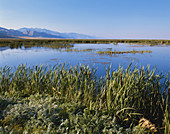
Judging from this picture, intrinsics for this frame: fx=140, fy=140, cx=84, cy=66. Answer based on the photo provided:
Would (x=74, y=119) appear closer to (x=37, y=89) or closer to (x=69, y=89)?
(x=69, y=89)

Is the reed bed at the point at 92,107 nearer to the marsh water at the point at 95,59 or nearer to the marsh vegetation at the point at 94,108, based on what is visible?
the marsh vegetation at the point at 94,108

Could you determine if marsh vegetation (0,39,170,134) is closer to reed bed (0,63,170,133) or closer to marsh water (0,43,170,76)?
reed bed (0,63,170,133)

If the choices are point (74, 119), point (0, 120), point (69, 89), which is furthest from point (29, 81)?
point (74, 119)

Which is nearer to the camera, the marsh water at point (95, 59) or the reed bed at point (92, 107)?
the reed bed at point (92, 107)

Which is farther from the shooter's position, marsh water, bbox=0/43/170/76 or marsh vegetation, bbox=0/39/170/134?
marsh water, bbox=0/43/170/76

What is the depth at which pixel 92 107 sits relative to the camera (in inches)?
205

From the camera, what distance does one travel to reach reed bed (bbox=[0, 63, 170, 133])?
12.4 ft

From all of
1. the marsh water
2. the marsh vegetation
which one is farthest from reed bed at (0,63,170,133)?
the marsh water

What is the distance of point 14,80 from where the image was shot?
23.9ft

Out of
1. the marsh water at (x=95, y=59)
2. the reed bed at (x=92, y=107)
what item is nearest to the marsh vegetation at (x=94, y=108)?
the reed bed at (x=92, y=107)

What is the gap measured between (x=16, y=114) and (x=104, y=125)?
249cm

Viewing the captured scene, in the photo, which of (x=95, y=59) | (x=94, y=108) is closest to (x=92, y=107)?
(x=94, y=108)

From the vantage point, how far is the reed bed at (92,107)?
3.79 meters

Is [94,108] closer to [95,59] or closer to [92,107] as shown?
[92,107]
